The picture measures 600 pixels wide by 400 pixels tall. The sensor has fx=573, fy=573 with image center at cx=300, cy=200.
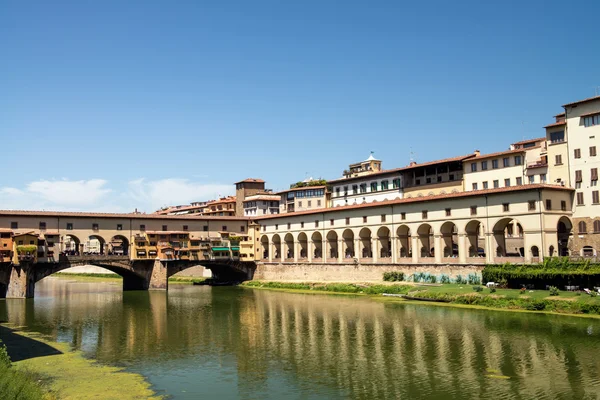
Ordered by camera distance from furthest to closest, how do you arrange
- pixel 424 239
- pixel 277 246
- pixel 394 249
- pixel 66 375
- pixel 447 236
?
pixel 277 246 < pixel 394 249 < pixel 424 239 < pixel 447 236 < pixel 66 375

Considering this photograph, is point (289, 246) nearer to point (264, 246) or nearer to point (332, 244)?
point (264, 246)

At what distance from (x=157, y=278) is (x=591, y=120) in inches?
2245

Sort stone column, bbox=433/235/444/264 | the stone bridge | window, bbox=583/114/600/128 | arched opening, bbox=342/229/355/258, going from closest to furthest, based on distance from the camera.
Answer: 1. window, bbox=583/114/600/128
2. stone column, bbox=433/235/444/264
3. the stone bridge
4. arched opening, bbox=342/229/355/258

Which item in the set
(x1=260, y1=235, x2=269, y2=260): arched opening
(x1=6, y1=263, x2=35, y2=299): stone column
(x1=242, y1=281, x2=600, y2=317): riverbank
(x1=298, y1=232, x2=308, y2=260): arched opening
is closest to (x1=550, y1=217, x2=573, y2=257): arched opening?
(x1=242, y1=281, x2=600, y2=317): riverbank

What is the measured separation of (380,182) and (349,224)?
14269mm

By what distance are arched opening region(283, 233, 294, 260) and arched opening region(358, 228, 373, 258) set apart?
15329 mm

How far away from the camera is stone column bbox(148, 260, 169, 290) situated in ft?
259

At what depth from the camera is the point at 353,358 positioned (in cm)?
3127

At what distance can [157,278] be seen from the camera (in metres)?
79.2

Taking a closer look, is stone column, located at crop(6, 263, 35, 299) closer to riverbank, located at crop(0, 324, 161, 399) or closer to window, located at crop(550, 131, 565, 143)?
riverbank, located at crop(0, 324, 161, 399)

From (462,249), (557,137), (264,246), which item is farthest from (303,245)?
(557,137)

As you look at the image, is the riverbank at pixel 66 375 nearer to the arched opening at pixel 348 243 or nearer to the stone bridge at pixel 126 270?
the stone bridge at pixel 126 270

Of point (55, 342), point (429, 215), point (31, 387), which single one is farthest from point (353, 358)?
point (429, 215)

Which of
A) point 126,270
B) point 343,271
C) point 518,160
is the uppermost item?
point 518,160
